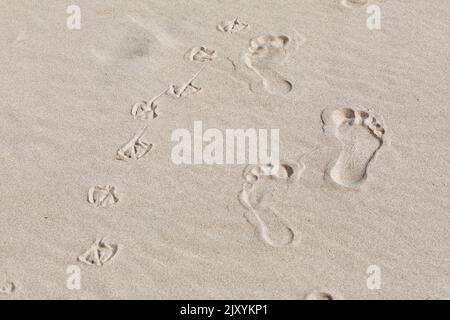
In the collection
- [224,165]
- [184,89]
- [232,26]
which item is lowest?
[224,165]

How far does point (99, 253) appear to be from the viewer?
3.15 m

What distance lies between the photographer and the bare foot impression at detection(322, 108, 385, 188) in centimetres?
344

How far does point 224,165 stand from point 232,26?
4.35ft

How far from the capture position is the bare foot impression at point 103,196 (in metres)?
3.37

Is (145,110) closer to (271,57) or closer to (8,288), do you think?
(271,57)

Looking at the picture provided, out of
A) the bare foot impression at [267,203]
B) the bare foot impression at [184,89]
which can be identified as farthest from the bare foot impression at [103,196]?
the bare foot impression at [184,89]

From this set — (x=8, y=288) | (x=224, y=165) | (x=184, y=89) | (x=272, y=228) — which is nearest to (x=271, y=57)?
(x=184, y=89)

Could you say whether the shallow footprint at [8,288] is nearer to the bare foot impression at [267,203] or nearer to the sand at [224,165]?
the sand at [224,165]

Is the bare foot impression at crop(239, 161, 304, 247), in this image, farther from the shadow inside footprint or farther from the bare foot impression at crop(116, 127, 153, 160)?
the bare foot impression at crop(116, 127, 153, 160)

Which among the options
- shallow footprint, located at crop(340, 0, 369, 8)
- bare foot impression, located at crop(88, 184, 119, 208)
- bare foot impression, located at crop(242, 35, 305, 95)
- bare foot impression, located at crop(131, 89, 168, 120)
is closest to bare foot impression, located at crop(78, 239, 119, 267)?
bare foot impression, located at crop(88, 184, 119, 208)

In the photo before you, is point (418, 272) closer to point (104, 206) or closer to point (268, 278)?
point (268, 278)

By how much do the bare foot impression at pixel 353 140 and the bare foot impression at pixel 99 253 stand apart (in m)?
1.23

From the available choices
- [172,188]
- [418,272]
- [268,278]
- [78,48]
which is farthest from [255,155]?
[78,48]
